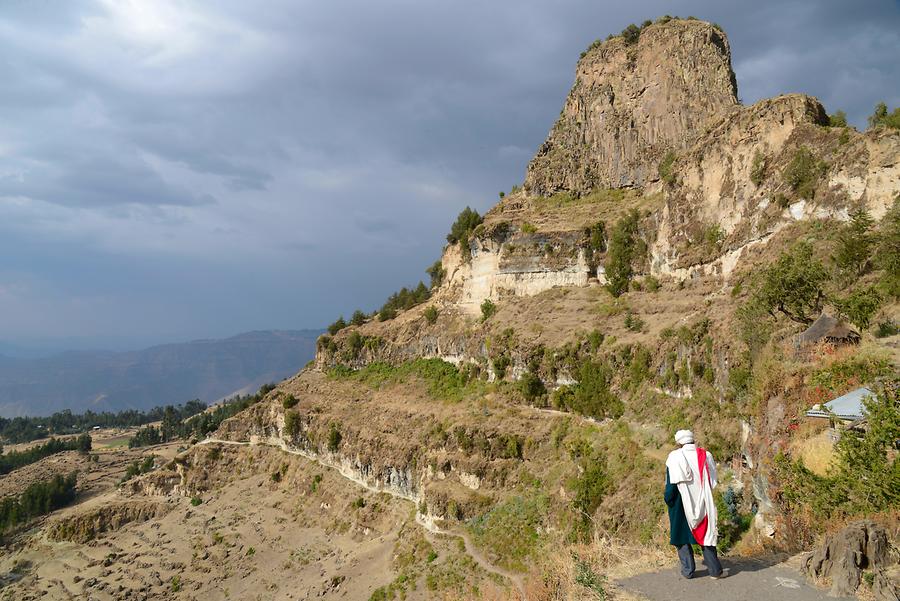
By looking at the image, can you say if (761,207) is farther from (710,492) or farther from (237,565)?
(237,565)

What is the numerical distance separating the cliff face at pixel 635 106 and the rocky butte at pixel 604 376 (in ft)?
0.89

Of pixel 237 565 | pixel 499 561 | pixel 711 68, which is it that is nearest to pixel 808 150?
pixel 711 68

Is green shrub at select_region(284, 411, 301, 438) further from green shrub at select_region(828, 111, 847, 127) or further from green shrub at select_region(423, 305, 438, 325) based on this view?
green shrub at select_region(828, 111, 847, 127)

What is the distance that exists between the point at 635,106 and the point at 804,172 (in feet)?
101

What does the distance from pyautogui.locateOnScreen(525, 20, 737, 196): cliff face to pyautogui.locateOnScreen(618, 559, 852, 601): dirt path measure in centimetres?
4735

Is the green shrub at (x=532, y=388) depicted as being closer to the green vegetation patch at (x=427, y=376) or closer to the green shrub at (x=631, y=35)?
the green vegetation patch at (x=427, y=376)

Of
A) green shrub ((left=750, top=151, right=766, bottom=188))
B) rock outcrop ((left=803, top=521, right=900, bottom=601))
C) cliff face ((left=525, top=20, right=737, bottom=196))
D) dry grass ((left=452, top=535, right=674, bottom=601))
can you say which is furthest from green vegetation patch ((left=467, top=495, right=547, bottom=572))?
cliff face ((left=525, top=20, right=737, bottom=196))

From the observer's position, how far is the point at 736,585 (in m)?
7.67

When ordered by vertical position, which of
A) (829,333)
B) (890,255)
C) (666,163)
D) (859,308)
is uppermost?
(666,163)

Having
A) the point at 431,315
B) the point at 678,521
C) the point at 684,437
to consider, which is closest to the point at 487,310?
the point at 431,315

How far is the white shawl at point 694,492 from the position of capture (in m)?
7.68

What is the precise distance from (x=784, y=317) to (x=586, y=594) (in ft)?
50.6

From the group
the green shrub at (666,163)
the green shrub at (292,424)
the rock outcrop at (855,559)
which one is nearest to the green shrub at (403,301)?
the green shrub at (292,424)

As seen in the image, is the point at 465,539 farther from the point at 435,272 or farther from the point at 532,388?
the point at 435,272
